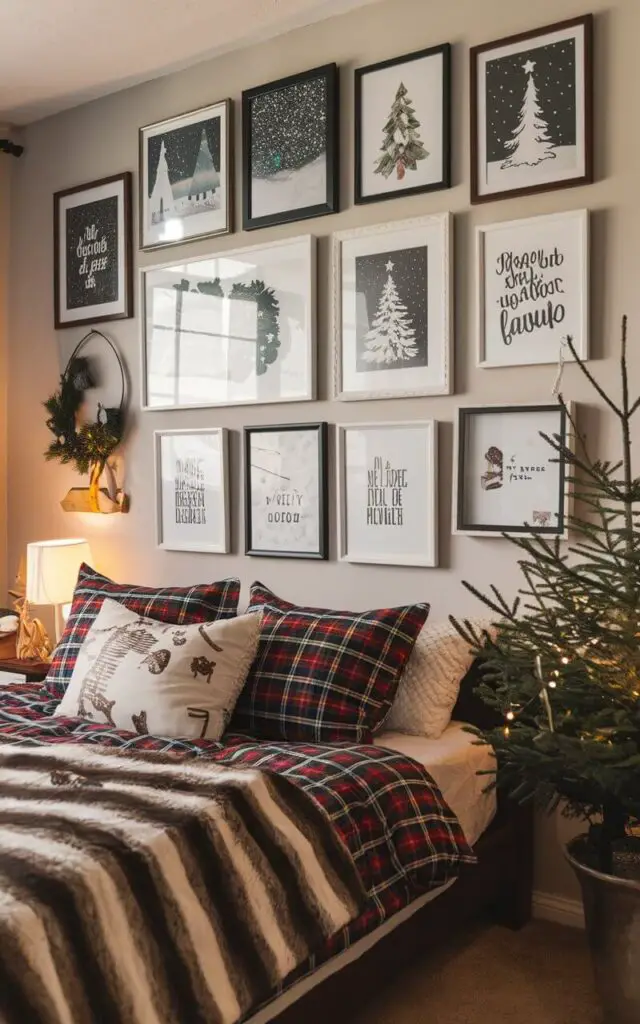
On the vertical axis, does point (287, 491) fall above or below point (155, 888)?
above

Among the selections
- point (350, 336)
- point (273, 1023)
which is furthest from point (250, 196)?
point (273, 1023)

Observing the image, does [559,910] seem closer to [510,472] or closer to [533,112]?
[510,472]

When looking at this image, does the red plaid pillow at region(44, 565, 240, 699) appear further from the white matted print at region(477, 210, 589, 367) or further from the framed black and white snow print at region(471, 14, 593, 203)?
the framed black and white snow print at region(471, 14, 593, 203)

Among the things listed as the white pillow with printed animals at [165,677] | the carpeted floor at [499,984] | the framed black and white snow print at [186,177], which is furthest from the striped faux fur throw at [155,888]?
the framed black and white snow print at [186,177]

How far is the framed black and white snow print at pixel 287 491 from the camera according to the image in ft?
10.2

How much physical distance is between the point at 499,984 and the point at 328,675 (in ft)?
2.83

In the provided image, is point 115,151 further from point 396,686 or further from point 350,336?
point 396,686

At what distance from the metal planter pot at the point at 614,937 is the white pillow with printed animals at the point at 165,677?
36.7 inches

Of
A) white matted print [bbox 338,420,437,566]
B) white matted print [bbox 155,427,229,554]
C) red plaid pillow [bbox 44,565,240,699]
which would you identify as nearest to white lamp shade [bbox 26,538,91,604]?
white matted print [bbox 155,427,229,554]

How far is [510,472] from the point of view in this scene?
8.96 ft

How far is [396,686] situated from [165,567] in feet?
4.16

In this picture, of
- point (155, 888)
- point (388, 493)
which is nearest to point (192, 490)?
point (388, 493)

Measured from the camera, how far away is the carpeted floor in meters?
2.27

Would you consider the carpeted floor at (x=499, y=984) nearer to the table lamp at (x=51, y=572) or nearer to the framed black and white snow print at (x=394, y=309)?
the framed black and white snow print at (x=394, y=309)
